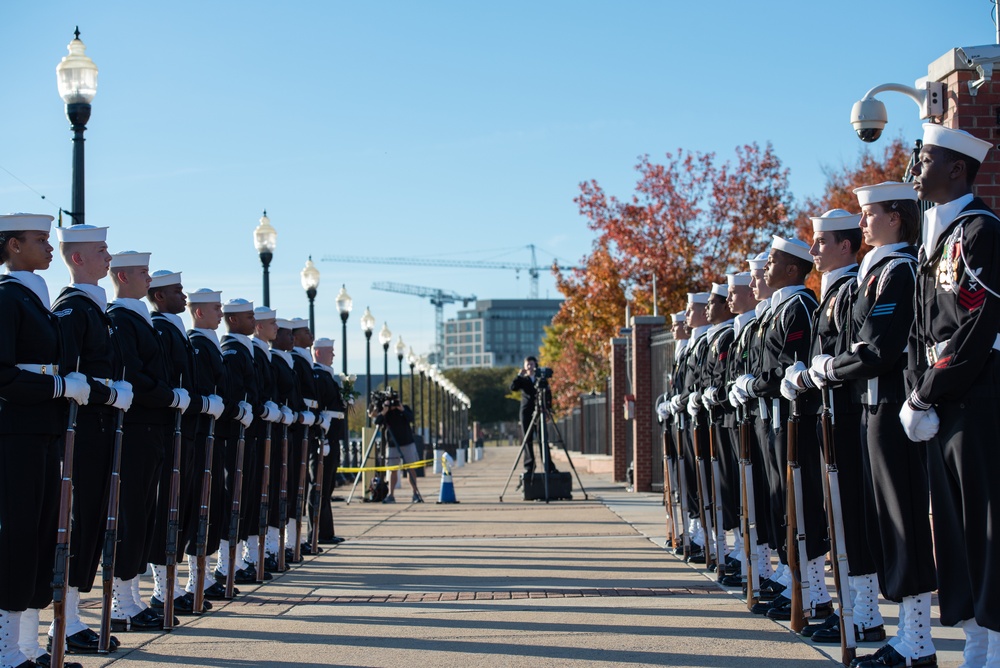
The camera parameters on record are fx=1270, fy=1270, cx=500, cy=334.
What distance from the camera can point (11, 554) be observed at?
20.3 feet

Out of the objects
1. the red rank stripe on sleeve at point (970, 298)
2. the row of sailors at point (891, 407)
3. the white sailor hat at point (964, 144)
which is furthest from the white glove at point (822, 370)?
the white sailor hat at point (964, 144)

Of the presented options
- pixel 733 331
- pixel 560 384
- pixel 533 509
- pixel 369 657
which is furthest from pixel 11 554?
pixel 560 384

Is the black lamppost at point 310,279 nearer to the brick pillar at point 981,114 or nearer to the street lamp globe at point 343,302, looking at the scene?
the street lamp globe at point 343,302

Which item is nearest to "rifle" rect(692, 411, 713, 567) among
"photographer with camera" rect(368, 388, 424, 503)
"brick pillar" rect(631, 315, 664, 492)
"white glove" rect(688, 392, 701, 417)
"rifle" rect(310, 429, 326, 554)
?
"white glove" rect(688, 392, 701, 417)

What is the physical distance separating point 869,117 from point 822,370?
184 inches

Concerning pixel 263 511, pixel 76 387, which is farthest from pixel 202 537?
pixel 76 387

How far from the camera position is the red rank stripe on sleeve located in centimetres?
528

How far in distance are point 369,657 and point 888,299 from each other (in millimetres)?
3314

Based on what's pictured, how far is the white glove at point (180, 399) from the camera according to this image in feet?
27.1


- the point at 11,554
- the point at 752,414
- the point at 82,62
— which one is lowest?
the point at 11,554

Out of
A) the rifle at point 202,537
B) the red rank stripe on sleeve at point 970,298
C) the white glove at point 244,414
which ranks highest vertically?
the red rank stripe on sleeve at point 970,298

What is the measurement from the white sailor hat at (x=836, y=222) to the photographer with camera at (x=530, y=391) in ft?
40.3

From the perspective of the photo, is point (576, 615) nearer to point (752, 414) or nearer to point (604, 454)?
point (752, 414)

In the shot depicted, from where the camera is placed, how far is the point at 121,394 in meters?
7.16
